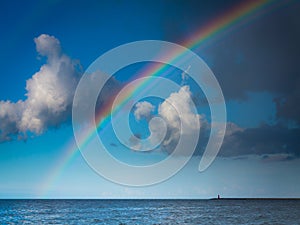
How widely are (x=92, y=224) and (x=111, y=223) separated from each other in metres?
3.27

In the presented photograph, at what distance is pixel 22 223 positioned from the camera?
6372cm

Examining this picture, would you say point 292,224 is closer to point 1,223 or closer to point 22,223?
point 22,223

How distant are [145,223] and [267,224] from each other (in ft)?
66.0

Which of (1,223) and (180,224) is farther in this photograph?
(1,223)

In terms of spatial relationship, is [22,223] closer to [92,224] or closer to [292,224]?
[92,224]

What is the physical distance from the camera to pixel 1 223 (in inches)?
2559

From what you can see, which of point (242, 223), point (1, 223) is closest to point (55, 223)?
point (1, 223)

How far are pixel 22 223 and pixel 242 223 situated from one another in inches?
1464

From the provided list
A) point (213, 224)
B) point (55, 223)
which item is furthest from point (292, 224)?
point (55, 223)

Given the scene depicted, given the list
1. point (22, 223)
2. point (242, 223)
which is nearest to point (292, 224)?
point (242, 223)

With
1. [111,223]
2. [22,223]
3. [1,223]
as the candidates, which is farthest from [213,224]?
[1,223]

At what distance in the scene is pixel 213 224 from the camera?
62062 mm

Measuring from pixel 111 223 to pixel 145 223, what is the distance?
572 centimetres

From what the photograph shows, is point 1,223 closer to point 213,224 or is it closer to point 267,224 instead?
point 213,224
